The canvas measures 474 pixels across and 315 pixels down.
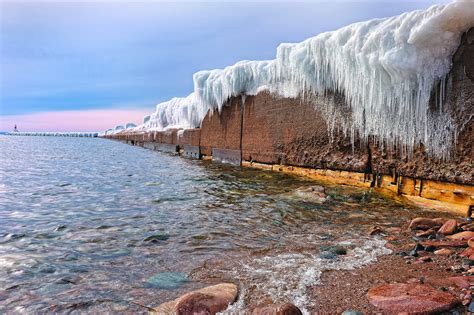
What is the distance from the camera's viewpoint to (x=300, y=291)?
2.09 meters

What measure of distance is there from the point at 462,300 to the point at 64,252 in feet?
9.57

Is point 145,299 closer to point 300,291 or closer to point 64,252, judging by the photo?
point 300,291

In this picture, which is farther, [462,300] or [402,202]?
[402,202]

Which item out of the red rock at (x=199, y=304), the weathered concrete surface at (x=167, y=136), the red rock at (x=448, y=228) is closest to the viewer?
the red rock at (x=199, y=304)

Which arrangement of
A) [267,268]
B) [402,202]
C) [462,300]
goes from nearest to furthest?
[462,300], [267,268], [402,202]

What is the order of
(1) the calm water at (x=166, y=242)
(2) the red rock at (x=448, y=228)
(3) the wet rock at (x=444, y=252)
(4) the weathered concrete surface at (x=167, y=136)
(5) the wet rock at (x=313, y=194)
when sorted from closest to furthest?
(1) the calm water at (x=166, y=242) < (3) the wet rock at (x=444, y=252) < (2) the red rock at (x=448, y=228) < (5) the wet rock at (x=313, y=194) < (4) the weathered concrete surface at (x=167, y=136)

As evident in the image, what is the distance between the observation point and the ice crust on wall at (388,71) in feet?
13.3

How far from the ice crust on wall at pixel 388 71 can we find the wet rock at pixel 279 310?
3.40 meters

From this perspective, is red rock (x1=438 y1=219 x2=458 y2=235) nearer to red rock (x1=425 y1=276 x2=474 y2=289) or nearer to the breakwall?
the breakwall

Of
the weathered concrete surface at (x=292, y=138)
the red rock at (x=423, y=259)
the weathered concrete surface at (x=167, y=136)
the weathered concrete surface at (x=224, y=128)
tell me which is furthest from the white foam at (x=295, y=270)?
the weathered concrete surface at (x=167, y=136)

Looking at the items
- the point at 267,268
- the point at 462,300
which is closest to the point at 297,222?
the point at 267,268

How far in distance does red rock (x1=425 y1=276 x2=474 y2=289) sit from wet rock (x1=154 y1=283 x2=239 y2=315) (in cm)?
124

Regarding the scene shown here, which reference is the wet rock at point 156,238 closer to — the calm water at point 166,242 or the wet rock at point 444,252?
the calm water at point 166,242

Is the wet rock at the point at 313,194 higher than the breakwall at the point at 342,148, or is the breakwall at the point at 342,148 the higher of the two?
the breakwall at the point at 342,148
